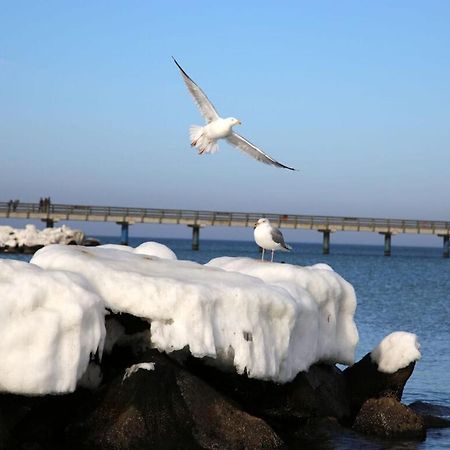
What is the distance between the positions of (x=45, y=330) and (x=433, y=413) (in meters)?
6.38

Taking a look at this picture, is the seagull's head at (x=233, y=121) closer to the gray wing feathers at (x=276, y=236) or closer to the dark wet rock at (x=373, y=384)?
the gray wing feathers at (x=276, y=236)

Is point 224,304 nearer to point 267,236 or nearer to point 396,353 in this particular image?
point 396,353

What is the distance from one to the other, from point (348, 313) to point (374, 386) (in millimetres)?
977

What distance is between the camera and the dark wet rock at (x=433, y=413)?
43.3ft

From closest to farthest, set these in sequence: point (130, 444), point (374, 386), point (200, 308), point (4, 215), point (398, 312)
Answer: point (130, 444)
point (200, 308)
point (374, 386)
point (398, 312)
point (4, 215)

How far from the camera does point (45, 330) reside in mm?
9914

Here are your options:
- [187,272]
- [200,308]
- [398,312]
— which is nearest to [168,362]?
[200,308]

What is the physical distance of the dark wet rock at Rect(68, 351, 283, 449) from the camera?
1016 centimetres

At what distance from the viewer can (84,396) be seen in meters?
10.7

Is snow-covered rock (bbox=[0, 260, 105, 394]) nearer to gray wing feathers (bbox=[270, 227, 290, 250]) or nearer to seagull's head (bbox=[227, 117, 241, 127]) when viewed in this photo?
gray wing feathers (bbox=[270, 227, 290, 250])

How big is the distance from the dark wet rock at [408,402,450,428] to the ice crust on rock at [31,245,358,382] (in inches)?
61.1

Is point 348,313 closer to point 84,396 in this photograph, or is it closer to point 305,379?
point 305,379

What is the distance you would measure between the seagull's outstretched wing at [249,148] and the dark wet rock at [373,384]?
4.72m

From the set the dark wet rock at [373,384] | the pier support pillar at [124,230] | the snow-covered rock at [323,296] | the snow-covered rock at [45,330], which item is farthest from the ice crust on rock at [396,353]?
the pier support pillar at [124,230]
